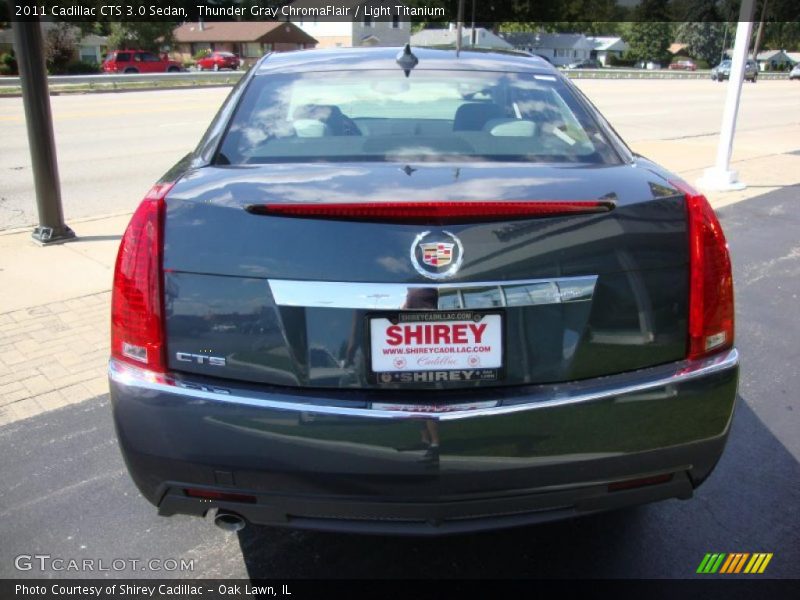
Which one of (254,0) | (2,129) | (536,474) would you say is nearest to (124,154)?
(2,129)

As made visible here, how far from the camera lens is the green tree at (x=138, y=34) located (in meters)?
57.9

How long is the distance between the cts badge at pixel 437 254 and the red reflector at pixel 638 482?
0.83m

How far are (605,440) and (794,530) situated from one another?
1.32 meters

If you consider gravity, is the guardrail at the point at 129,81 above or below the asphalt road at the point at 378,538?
Result: below

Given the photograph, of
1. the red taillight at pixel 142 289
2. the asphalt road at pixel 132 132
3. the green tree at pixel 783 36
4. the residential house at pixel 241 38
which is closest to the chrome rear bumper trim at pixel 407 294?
the red taillight at pixel 142 289

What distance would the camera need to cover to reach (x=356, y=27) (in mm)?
74875

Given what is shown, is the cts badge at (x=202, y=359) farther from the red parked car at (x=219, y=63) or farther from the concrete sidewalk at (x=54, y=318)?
the red parked car at (x=219, y=63)

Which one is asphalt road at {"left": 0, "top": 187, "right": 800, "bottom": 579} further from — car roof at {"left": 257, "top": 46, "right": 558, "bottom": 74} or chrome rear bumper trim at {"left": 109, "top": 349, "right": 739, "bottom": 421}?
car roof at {"left": 257, "top": 46, "right": 558, "bottom": 74}

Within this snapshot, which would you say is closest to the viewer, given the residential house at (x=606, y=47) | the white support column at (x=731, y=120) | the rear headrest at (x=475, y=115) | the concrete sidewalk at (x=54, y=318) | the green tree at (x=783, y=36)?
the rear headrest at (x=475, y=115)

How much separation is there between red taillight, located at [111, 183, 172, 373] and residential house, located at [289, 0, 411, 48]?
7439 cm

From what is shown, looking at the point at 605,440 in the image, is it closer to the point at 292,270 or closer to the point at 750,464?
the point at 292,270

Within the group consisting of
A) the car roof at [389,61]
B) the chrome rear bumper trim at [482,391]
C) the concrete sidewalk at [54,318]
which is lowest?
the concrete sidewalk at [54,318]

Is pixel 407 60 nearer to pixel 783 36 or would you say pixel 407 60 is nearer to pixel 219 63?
pixel 219 63

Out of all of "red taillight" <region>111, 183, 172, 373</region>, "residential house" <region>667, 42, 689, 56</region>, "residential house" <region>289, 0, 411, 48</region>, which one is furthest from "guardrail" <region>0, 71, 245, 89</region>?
"residential house" <region>667, 42, 689, 56</region>
